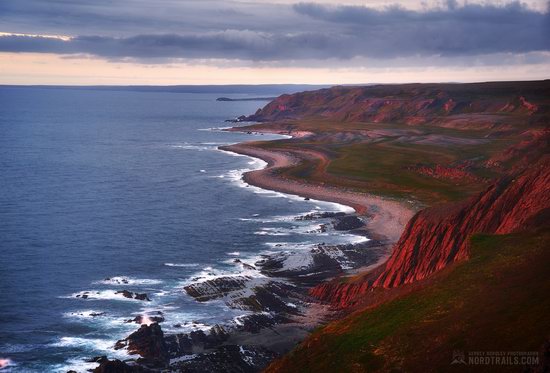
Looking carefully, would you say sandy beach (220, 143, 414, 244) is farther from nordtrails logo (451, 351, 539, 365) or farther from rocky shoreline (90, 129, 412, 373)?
nordtrails logo (451, 351, 539, 365)

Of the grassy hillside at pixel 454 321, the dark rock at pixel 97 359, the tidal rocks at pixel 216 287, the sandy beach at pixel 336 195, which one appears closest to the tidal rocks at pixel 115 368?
the dark rock at pixel 97 359

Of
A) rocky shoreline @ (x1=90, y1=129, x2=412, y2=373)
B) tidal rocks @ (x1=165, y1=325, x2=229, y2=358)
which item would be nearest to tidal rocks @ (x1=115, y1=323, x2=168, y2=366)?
rocky shoreline @ (x1=90, y1=129, x2=412, y2=373)

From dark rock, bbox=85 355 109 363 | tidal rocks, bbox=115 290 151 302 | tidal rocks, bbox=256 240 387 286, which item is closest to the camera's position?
dark rock, bbox=85 355 109 363

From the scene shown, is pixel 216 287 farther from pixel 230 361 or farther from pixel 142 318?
pixel 230 361

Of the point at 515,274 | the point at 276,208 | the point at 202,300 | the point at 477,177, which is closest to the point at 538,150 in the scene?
the point at 477,177

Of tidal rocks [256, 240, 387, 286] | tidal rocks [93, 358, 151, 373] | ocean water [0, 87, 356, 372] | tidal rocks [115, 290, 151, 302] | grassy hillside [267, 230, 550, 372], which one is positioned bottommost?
ocean water [0, 87, 356, 372]

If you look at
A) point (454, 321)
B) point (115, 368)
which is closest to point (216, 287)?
point (115, 368)

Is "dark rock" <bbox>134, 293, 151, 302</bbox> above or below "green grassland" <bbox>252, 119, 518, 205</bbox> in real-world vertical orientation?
below
